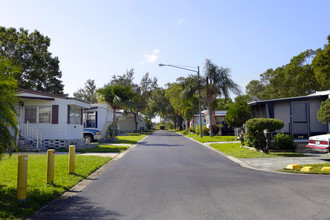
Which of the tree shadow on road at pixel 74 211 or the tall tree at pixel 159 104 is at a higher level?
the tall tree at pixel 159 104

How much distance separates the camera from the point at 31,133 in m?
18.4

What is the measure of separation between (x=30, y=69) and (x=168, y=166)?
89.4ft

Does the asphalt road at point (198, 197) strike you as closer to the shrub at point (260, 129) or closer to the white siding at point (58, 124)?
the shrub at point (260, 129)

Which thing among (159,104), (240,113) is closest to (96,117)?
(240,113)

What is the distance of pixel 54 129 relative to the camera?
1898cm

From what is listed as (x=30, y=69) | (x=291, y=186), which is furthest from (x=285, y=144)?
(x=30, y=69)

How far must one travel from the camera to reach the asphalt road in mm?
5340

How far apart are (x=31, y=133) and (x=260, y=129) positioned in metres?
→ 13.6

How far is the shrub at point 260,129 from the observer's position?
1432 centimetres

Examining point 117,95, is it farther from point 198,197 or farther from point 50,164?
point 198,197

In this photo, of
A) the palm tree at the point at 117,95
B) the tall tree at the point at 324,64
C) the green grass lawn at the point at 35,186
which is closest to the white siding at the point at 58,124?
the green grass lawn at the point at 35,186

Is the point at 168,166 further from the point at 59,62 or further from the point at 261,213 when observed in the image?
the point at 59,62

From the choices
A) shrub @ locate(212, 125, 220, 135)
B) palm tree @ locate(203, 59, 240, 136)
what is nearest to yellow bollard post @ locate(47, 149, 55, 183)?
palm tree @ locate(203, 59, 240, 136)

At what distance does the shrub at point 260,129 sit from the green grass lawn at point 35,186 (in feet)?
25.4
